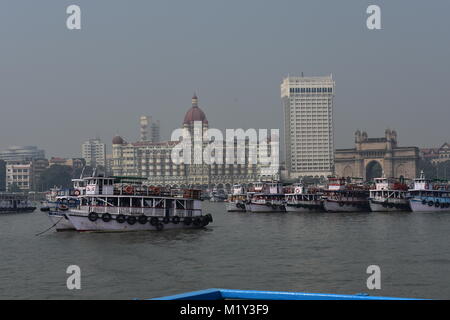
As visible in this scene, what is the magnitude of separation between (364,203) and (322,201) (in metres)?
7.03

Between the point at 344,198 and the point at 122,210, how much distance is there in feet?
161

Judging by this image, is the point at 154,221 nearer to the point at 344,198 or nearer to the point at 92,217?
the point at 92,217

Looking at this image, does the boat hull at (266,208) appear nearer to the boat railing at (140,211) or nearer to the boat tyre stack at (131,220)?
the boat railing at (140,211)

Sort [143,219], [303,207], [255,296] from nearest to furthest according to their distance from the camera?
[255,296]
[143,219]
[303,207]

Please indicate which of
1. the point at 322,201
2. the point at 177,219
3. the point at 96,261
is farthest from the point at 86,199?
the point at 322,201

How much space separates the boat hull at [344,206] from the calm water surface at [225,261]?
34.9m

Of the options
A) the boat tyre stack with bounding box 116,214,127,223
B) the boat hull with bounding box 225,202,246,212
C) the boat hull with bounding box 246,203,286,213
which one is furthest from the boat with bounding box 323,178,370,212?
the boat tyre stack with bounding box 116,214,127,223

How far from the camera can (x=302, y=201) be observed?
309 feet

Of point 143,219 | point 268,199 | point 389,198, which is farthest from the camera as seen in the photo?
point 268,199

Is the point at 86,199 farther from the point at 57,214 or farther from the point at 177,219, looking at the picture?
the point at 177,219

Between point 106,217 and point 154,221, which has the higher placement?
point 106,217

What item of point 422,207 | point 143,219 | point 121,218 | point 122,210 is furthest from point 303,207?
point 121,218

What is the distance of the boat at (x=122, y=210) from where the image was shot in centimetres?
5375

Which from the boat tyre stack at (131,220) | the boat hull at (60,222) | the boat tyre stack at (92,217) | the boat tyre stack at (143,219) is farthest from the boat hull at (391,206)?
the boat tyre stack at (92,217)
